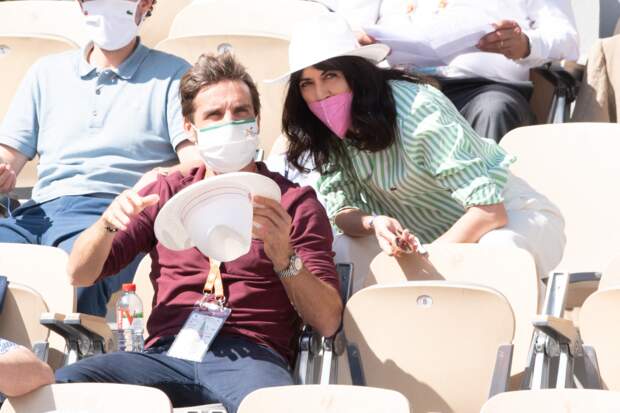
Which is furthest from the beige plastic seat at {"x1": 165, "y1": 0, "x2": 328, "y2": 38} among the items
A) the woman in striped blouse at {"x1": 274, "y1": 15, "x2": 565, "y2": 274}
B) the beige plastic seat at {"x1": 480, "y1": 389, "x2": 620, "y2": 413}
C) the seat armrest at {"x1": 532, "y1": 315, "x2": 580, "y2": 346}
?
the beige plastic seat at {"x1": 480, "y1": 389, "x2": 620, "y2": 413}

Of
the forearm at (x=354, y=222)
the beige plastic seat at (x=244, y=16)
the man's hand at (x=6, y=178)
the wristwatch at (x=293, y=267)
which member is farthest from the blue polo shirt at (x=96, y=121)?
the wristwatch at (x=293, y=267)

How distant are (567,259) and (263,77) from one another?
144 cm

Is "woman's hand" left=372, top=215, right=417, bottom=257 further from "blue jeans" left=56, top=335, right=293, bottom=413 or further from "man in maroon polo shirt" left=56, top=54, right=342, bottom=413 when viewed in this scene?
"blue jeans" left=56, top=335, right=293, bottom=413

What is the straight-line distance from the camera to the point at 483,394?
3520 mm

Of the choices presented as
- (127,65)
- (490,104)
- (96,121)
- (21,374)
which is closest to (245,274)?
(21,374)

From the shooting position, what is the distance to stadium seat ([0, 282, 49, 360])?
3895mm

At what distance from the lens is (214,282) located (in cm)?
374

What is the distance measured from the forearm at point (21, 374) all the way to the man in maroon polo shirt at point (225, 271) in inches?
9.1

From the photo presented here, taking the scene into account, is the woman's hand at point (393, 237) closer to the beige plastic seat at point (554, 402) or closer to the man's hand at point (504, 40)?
the beige plastic seat at point (554, 402)

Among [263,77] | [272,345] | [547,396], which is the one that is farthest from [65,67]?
[547,396]

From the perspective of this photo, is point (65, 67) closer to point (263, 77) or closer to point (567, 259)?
point (263, 77)

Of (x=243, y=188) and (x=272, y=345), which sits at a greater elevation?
(x=243, y=188)

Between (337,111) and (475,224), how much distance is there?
1.76 feet

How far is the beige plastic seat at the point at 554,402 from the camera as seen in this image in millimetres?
2883
